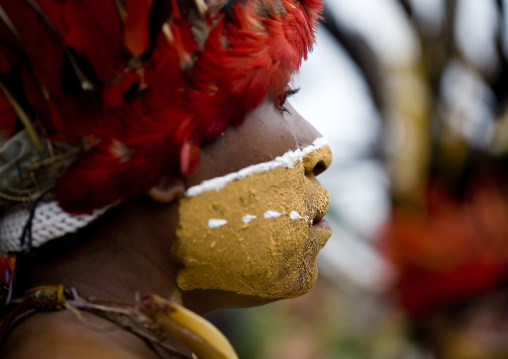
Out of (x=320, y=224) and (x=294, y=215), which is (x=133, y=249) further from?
(x=320, y=224)

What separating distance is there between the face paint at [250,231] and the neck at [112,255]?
0.22 feet

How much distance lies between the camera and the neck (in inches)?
58.1

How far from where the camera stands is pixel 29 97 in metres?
1.41

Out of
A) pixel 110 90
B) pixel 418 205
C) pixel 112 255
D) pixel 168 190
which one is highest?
pixel 110 90

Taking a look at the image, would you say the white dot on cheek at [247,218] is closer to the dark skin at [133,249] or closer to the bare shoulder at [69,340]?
the dark skin at [133,249]

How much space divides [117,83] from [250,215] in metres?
0.42

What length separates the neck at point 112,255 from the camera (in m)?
1.48

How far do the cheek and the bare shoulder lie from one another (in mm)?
193

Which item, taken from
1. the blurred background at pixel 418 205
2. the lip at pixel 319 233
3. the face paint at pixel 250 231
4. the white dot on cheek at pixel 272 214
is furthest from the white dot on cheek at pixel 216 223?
the blurred background at pixel 418 205

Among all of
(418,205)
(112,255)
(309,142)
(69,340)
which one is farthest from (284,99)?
(418,205)

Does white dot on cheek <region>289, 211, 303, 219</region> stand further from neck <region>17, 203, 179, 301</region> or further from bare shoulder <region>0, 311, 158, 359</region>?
bare shoulder <region>0, 311, 158, 359</region>

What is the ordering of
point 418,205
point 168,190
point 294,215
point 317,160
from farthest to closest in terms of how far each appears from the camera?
point 418,205
point 317,160
point 294,215
point 168,190

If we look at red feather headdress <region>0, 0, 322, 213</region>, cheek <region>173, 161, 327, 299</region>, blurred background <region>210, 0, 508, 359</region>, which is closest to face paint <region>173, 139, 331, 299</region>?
cheek <region>173, 161, 327, 299</region>

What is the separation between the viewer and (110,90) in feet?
4.53
